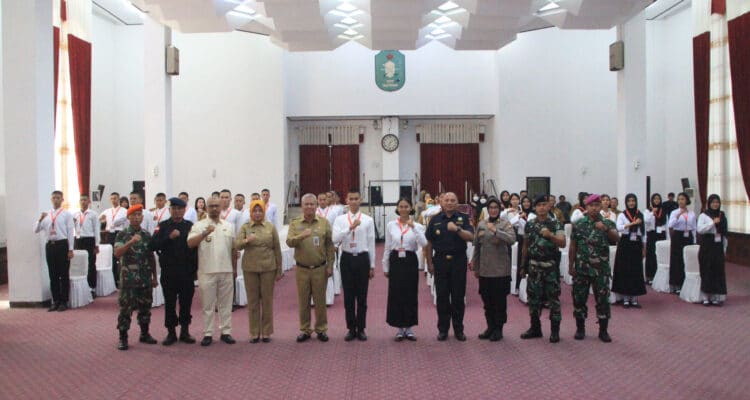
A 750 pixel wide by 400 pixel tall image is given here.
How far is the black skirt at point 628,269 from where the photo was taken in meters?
7.25

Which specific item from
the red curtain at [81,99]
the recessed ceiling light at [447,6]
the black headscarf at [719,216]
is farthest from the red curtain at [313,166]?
the black headscarf at [719,216]

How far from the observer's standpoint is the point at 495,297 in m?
Result: 5.62

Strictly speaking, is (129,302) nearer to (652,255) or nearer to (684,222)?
(684,222)

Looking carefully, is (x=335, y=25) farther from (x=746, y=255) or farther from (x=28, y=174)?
(x=746, y=255)

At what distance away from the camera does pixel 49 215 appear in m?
7.25

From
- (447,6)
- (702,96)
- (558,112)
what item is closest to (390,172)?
(558,112)

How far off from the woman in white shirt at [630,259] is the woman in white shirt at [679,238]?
1.06 meters

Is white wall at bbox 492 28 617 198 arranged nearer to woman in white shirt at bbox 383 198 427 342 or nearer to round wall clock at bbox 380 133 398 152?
round wall clock at bbox 380 133 398 152

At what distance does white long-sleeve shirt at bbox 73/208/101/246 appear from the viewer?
8.06m

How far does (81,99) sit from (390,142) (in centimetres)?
812

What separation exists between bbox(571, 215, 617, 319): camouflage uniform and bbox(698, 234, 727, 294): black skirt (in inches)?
109

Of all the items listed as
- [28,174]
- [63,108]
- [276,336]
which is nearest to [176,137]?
[63,108]

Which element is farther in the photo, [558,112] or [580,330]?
[558,112]

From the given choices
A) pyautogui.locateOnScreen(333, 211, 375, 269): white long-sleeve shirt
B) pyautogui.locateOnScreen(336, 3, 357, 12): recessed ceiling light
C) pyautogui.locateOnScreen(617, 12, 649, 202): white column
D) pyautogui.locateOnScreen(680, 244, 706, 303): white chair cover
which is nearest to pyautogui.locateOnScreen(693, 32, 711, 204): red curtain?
pyautogui.locateOnScreen(617, 12, 649, 202): white column
